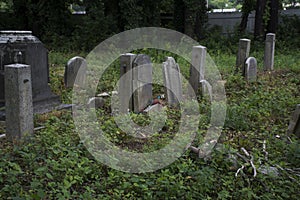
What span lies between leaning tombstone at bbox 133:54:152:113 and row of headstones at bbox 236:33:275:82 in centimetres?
346

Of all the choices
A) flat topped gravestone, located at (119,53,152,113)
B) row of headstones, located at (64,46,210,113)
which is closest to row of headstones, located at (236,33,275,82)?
row of headstones, located at (64,46,210,113)

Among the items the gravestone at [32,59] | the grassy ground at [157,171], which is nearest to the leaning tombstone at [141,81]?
the grassy ground at [157,171]

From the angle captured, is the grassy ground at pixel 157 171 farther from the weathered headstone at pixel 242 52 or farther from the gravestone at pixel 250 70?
the weathered headstone at pixel 242 52

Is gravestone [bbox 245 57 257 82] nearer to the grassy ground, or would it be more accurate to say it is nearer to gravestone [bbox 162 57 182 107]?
gravestone [bbox 162 57 182 107]

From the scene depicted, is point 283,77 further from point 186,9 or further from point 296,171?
point 186,9

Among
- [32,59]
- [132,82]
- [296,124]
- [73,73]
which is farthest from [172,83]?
[32,59]

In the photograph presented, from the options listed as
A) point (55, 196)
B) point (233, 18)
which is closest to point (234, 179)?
point (55, 196)

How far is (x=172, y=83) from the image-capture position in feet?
22.4

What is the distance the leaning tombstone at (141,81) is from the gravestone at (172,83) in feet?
1.59

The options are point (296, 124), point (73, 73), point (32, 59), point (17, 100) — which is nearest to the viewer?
point (17, 100)

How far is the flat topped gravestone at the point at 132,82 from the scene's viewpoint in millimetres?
6027

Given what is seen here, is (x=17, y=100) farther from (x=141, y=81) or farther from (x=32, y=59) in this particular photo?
(x=141, y=81)

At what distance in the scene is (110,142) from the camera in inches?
184

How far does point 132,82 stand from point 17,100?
6.65ft
